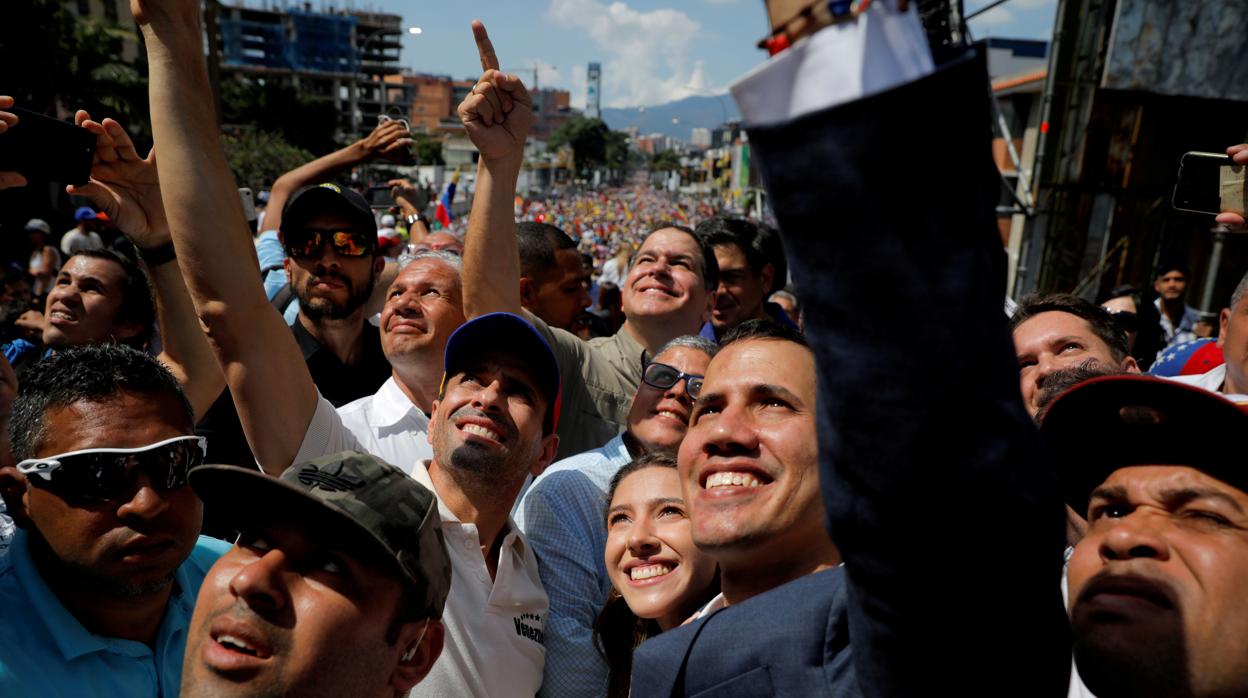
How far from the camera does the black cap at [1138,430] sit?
1.33 metres

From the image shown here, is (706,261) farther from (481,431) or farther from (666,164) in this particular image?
(666,164)

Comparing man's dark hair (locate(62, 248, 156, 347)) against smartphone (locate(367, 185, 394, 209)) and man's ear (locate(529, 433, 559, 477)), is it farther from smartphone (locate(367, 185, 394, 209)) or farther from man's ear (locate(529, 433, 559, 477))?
smartphone (locate(367, 185, 394, 209))

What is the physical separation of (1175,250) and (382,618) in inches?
573

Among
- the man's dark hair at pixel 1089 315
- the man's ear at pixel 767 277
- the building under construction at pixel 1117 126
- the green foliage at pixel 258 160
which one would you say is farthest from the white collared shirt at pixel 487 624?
the green foliage at pixel 258 160

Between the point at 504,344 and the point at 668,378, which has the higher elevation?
the point at 504,344

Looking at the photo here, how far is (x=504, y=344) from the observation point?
2693mm

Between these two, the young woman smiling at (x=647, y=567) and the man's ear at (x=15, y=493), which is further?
the young woman smiling at (x=647, y=567)

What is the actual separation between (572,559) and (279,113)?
64171 mm

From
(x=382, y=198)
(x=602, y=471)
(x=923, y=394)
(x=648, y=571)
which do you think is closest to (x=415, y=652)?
(x=648, y=571)

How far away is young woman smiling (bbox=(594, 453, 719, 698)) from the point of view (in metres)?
2.38

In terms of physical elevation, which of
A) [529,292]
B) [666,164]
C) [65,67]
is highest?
[65,67]

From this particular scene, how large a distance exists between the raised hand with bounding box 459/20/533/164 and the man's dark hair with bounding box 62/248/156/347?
203cm

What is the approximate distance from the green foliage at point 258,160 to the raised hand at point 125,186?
2969cm

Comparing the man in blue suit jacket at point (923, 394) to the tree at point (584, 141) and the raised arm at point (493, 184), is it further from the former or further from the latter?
the tree at point (584, 141)
